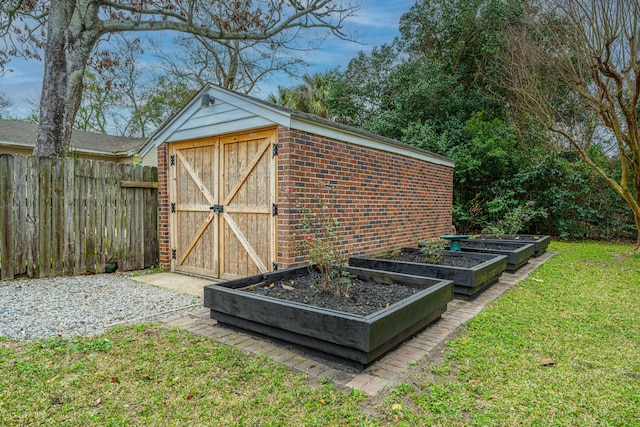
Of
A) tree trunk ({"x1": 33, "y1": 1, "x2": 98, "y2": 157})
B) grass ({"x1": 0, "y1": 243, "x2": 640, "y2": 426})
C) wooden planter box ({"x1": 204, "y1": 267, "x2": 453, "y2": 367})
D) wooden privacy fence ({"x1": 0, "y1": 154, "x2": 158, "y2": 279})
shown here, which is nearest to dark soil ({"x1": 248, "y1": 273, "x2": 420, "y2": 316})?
wooden planter box ({"x1": 204, "y1": 267, "x2": 453, "y2": 367})

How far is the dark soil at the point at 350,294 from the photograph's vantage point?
3.15m

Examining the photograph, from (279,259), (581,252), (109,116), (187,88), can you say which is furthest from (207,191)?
(109,116)

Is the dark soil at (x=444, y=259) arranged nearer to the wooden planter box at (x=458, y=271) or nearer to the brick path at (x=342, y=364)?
the wooden planter box at (x=458, y=271)

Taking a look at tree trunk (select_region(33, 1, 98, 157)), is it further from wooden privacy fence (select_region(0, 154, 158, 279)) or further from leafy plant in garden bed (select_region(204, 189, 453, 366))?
leafy plant in garden bed (select_region(204, 189, 453, 366))

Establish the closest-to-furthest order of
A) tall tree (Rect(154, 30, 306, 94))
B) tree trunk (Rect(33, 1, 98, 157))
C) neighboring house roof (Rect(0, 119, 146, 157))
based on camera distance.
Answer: tree trunk (Rect(33, 1, 98, 157)), neighboring house roof (Rect(0, 119, 146, 157)), tall tree (Rect(154, 30, 306, 94))

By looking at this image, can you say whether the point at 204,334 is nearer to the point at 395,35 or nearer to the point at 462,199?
the point at 462,199

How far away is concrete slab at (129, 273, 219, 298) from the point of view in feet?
15.8


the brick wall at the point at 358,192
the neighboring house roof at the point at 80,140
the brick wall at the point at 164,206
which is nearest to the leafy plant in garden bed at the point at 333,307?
the brick wall at the point at 358,192

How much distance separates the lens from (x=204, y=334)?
3174 mm

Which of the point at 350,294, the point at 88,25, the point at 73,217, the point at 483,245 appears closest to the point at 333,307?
the point at 350,294

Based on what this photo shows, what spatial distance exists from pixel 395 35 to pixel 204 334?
1505 cm

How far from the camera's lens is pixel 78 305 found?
13.1 ft

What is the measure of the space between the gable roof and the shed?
0.05ft

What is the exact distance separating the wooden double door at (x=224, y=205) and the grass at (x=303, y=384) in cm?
189
